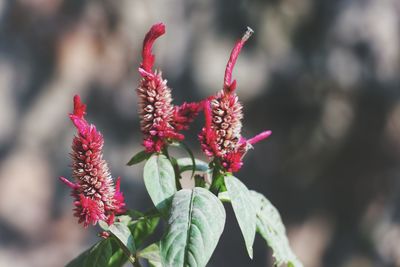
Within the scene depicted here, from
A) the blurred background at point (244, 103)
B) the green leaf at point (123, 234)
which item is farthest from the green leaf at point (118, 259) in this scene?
the blurred background at point (244, 103)

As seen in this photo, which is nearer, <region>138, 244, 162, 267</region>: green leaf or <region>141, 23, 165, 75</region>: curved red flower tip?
<region>141, 23, 165, 75</region>: curved red flower tip

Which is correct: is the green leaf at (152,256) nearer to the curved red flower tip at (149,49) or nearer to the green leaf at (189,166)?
the green leaf at (189,166)

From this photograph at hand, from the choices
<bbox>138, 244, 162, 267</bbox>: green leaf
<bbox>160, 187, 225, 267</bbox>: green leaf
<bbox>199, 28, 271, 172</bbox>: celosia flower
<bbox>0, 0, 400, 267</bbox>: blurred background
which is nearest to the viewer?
<bbox>160, 187, 225, 267</bbox>: green leaf

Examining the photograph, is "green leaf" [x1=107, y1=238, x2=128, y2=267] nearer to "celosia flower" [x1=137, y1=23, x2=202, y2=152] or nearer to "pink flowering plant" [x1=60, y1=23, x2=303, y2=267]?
"pink flowering plant" [x1=60, y1=23, x2=303, y2=267]

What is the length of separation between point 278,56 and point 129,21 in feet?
2.75

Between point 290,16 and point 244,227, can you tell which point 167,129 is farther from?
point 290,16

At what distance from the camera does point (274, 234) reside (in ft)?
5.15

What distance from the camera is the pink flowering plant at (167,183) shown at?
4.10 ft

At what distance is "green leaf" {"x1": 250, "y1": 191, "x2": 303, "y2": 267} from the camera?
1538mm

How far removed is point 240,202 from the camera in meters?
1.31

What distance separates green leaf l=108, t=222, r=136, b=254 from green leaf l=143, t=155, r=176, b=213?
0.07 metres

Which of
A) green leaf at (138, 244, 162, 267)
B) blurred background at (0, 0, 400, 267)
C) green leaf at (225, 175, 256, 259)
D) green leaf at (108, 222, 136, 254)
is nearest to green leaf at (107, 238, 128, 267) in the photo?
green leaf at (138, 244, 162, 267)

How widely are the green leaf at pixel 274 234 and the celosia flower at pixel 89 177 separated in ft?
1.14

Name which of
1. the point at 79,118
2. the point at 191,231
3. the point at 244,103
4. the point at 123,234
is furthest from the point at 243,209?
the point at 244,103
